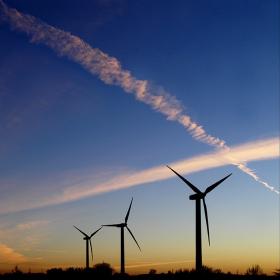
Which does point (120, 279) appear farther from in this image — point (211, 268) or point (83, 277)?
point (211, 268)

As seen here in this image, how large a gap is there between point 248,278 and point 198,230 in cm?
1858

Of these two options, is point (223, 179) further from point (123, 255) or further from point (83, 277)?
point (123, 255)

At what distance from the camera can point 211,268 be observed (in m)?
108

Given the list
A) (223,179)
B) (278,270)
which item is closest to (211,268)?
(278,270)

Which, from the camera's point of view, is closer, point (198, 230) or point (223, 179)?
point (198, 230)

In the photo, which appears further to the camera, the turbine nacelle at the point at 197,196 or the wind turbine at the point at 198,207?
the turbine nacelle at the point at 197,196

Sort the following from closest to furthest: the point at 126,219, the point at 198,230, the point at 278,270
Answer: the point at 198,230
the point at 278,270
the point at 126,219

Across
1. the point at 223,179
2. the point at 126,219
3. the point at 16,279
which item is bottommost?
the point at 16,279

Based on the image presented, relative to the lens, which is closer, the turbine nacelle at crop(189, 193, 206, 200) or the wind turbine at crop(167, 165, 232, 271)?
the wind turbine at crop(167, 165, 232, 271)

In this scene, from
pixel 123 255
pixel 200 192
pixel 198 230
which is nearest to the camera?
pixel 198 230

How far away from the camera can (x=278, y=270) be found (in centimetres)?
9094

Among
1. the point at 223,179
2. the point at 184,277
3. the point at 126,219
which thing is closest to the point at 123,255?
the point at 126,219

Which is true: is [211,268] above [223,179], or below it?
below

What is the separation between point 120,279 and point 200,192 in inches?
962
